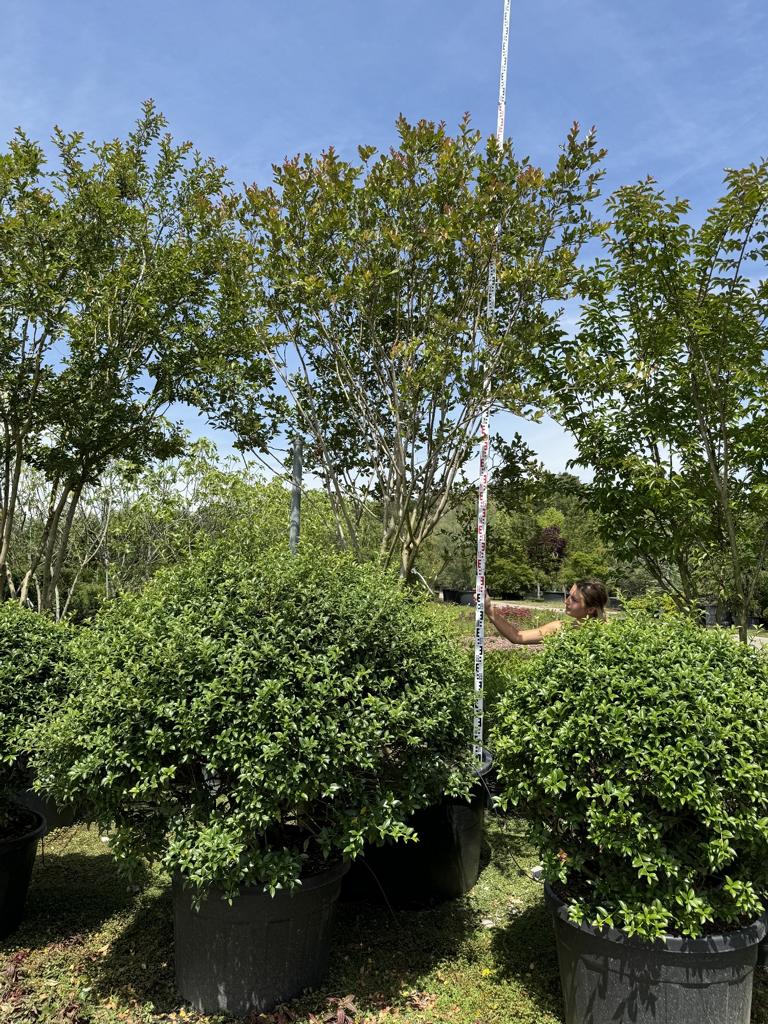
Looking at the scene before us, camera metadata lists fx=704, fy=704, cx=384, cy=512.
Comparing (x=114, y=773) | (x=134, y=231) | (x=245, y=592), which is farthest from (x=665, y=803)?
(x=134, y=231)

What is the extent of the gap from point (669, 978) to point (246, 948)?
4.91ft

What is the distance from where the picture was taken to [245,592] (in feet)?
9.65

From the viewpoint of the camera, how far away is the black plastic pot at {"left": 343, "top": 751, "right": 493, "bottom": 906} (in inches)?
135

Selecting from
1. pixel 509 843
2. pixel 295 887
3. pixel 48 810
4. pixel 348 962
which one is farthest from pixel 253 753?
pixel 48 810

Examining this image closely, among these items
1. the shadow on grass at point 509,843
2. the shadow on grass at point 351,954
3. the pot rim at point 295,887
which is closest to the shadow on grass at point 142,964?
the shadow on grass at point 351,954

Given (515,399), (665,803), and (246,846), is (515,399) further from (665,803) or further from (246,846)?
(246,846)

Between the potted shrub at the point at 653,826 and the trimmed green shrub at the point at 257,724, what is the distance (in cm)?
51

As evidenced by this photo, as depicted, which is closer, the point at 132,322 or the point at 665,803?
the point at 665,803

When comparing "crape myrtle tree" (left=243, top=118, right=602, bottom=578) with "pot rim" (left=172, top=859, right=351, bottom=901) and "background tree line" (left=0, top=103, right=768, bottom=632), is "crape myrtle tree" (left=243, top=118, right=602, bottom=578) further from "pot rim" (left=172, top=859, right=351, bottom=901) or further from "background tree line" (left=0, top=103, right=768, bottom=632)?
"pot rim" (left=172, top=859, right=351, bottom=901)

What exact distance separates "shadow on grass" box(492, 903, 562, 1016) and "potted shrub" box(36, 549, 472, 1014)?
2.56ft

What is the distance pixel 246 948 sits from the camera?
265cm

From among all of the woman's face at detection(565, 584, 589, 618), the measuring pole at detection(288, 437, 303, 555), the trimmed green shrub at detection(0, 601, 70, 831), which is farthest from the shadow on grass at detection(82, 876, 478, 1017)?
the measuring pole at detection(288, 437, 303, 555)

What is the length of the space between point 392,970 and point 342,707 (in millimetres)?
1241

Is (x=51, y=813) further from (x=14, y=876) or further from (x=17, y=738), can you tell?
(x=17, y=738)
